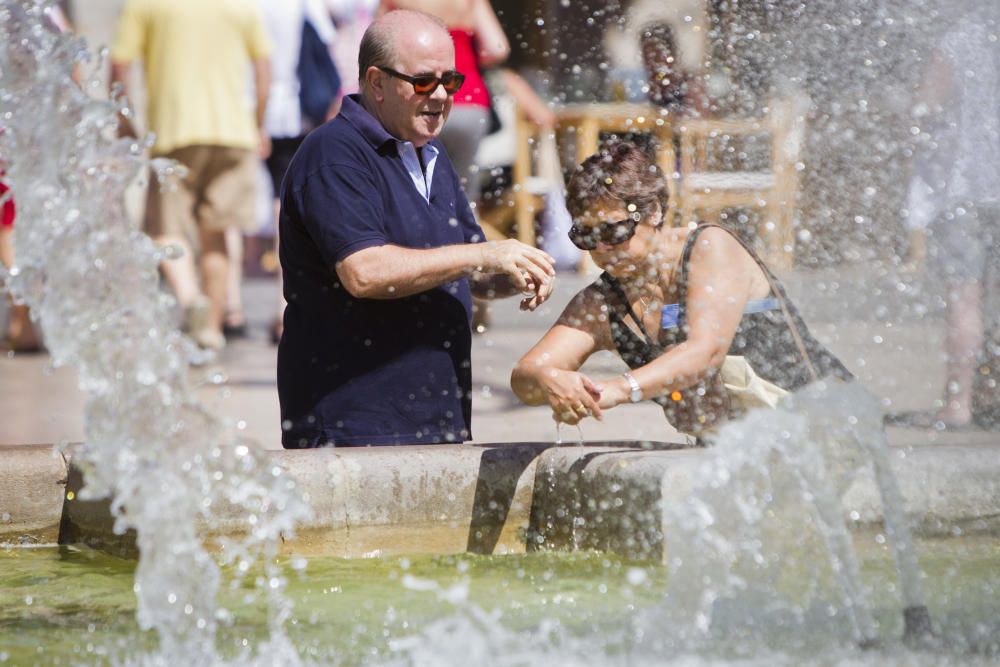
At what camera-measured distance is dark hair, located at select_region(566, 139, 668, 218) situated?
4.23 m

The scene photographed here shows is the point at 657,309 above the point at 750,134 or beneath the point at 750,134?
above

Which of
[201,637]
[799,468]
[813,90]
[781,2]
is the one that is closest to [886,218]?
[813,90]

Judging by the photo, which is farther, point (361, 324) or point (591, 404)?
point (361, 324)

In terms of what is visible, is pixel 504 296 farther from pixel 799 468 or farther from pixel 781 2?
pixel 781 2

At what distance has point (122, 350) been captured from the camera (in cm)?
350

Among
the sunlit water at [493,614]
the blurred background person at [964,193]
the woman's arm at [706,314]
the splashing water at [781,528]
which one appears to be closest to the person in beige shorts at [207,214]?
the blurred background person at [964,193]

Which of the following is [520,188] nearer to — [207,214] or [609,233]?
[207,214]

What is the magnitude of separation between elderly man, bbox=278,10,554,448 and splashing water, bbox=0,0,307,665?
1.99 feet

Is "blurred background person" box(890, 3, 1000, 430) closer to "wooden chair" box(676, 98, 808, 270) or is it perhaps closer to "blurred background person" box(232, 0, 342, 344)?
"wooden chair" box(676, 98, 808, 270)

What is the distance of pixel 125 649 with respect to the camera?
3393 mm

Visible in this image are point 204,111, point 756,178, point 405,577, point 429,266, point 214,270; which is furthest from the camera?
point 756,178

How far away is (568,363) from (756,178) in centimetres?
529

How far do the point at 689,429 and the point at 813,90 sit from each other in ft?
19.9

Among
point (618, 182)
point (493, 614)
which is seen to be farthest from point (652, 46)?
point (493, 614)
